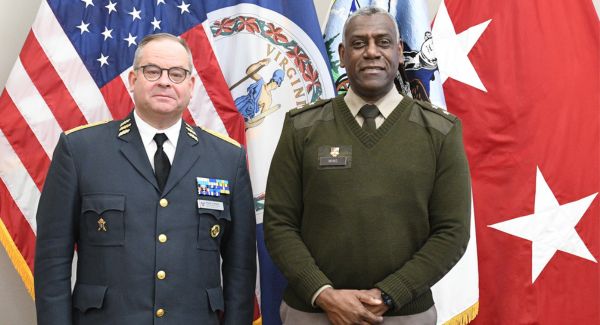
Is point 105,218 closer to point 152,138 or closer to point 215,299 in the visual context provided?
point 152,138

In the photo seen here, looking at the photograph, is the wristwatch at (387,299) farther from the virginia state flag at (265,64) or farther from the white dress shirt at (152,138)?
the virginia state flag at (265,64)

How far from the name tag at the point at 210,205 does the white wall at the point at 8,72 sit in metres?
1.37

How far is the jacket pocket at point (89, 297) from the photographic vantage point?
1.68 metres

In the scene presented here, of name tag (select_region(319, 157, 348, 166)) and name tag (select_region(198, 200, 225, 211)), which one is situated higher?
name tag (select_region(319, 157, 348, 166))

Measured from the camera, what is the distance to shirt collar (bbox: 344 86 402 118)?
1.80 m

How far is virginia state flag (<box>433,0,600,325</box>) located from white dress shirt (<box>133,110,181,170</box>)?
4.20ft

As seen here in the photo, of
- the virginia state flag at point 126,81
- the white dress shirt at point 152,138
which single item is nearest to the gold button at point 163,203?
the white dress shirt at point 152,138

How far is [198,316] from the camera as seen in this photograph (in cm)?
178

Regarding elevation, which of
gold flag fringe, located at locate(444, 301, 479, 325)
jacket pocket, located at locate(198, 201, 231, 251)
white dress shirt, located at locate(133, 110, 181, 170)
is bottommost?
gold flag fringe, located at locate(444, 301, 479, 325)

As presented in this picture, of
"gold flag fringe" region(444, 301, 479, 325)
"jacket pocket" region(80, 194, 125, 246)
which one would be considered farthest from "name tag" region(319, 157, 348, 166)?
"gold flag fringe" region(444, 301, 479, 325)

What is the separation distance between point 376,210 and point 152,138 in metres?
0.67

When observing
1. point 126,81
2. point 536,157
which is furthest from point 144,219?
point 536,157

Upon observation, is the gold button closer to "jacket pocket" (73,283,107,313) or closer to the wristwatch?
"jacket pocket" (73,283,107,313)

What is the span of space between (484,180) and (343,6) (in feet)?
3.00
